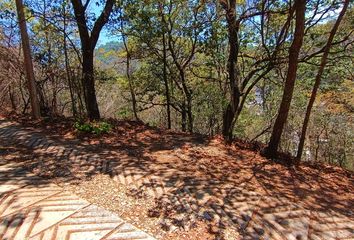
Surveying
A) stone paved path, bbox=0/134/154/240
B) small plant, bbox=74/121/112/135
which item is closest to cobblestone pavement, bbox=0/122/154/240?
stone paved path, bbox=0/134/154/240

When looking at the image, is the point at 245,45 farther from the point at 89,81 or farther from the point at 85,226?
the point at 85,226

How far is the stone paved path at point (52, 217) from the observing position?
8.16ft

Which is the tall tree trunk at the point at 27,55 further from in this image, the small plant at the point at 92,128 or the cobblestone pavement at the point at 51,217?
the cobblestone pavement at the point at 51,217

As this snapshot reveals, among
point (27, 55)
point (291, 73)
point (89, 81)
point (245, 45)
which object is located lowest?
point (89, 81)

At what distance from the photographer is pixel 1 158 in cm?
435

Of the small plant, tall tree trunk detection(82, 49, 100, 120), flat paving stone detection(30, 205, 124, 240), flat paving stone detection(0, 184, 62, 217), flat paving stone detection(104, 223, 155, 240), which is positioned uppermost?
tall tree trunk detection(82, 49, 100, 120)

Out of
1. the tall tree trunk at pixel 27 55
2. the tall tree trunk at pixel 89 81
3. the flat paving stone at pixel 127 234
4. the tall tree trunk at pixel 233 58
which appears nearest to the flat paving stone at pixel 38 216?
the flat paving stone at pixel 127 234

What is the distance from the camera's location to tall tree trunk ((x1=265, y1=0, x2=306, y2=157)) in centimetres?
433

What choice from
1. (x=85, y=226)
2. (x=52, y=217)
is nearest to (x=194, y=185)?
(x=85, y=226)

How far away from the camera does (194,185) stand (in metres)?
3.61

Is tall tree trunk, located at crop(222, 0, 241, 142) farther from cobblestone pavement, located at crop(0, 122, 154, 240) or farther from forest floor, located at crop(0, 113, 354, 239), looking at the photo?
cobblestone pavement, located at crop(0, 122, 154, 240)

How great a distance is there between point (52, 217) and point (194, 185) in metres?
1.73

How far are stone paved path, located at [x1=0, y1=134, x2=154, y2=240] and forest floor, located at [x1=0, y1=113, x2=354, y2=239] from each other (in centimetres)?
15

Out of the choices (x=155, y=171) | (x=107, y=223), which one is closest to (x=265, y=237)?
(x=107, y=223)
